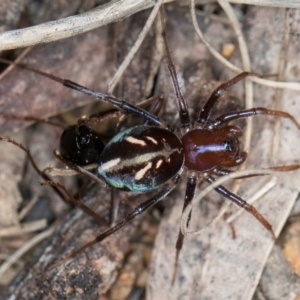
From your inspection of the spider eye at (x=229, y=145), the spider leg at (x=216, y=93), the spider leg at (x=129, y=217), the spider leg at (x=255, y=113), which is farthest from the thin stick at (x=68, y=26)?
the spider leg at (x=129, y=217)

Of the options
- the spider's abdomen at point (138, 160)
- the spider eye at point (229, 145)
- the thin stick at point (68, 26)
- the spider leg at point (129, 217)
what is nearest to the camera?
the thin stick at point (68, 26)

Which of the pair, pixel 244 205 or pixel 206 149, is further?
pixel 206 149

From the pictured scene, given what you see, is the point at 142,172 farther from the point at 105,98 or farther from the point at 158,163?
the point at 105,98

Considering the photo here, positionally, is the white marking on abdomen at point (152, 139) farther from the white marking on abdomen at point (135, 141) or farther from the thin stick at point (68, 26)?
the thin stick at point (68, 26)

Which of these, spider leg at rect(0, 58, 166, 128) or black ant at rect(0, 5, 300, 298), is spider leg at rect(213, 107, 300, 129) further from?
spider leg at rect(0, 58, 166, 128)

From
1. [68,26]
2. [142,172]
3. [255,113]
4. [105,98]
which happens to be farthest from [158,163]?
[68,26]

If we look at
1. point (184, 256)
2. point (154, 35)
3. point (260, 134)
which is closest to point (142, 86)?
point (154, 35)
